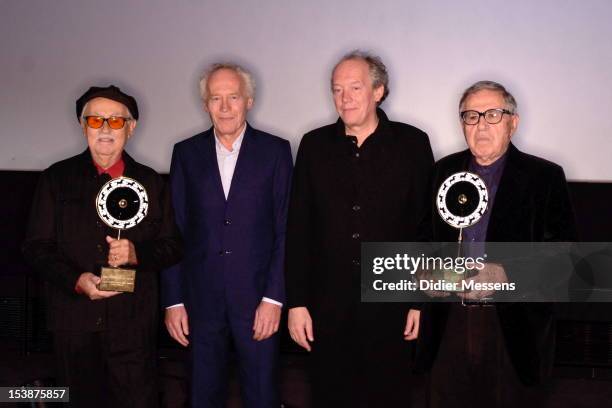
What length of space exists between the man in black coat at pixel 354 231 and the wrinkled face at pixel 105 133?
2.41 feet

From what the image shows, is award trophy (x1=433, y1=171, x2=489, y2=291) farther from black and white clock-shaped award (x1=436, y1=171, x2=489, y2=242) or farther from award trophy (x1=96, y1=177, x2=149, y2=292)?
award trophy (x1=96, y1=177, x2=149, y2=292)

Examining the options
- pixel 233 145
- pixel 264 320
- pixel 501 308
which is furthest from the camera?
pixel 233 145

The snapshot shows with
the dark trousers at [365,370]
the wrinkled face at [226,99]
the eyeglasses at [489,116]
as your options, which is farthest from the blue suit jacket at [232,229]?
the eyeglasses at [489,116]

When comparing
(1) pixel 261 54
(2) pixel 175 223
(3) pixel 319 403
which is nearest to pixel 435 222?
(3) pixel 319 403

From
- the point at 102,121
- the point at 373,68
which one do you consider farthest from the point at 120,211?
the point at 373,68

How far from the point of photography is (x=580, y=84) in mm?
4512

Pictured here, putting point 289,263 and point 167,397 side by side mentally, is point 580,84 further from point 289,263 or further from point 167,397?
point 167,397

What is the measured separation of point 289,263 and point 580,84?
2.54 meters

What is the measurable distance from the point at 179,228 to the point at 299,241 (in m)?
0.53

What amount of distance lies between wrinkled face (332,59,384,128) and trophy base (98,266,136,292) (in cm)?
102

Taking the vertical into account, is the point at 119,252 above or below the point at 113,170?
below

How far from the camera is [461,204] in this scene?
263 centimetres

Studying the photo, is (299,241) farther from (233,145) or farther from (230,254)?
(233,145)

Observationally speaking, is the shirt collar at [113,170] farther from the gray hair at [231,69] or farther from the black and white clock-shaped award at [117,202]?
the gray hair at [231,69]
